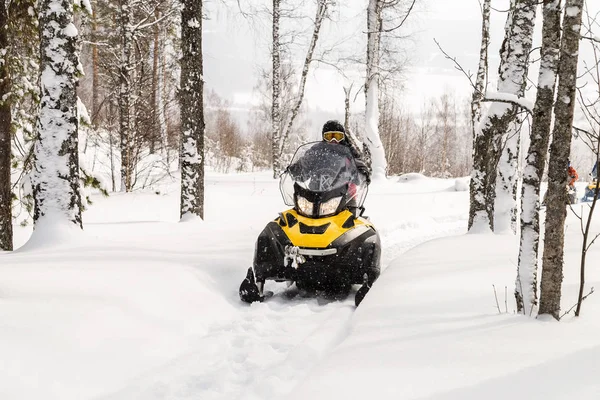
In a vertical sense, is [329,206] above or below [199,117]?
below

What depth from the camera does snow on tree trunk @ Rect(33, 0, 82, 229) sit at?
598cm

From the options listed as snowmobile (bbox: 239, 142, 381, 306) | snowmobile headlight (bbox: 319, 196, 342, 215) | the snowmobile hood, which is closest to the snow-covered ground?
snowmobile (bbox: 239, 142, 381, 306)

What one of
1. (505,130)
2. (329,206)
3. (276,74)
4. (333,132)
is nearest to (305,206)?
(329,206)

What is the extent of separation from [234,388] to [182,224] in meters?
5.22

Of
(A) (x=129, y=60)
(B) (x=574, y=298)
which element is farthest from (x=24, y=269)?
(A) (x=129, y=60)

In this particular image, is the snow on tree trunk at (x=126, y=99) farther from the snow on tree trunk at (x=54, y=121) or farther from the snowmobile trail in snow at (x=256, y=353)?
the snowmobile trail in snow at (x=256, y=353)

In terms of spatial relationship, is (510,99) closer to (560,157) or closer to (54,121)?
(560,157)

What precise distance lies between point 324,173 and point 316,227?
2.57ft

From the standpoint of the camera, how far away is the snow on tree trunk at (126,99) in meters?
13.1

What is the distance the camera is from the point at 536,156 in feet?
11.2

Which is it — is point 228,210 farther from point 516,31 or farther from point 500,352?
point 500,352

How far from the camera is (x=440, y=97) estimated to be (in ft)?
170

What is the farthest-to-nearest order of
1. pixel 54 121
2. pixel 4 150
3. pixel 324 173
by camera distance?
pixel 4 150, pixel 54 121, pixel 324 173

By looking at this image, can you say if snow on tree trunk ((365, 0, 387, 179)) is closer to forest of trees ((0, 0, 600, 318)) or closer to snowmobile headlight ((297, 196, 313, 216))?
forest of trees ((0, 0, 600, 318))
